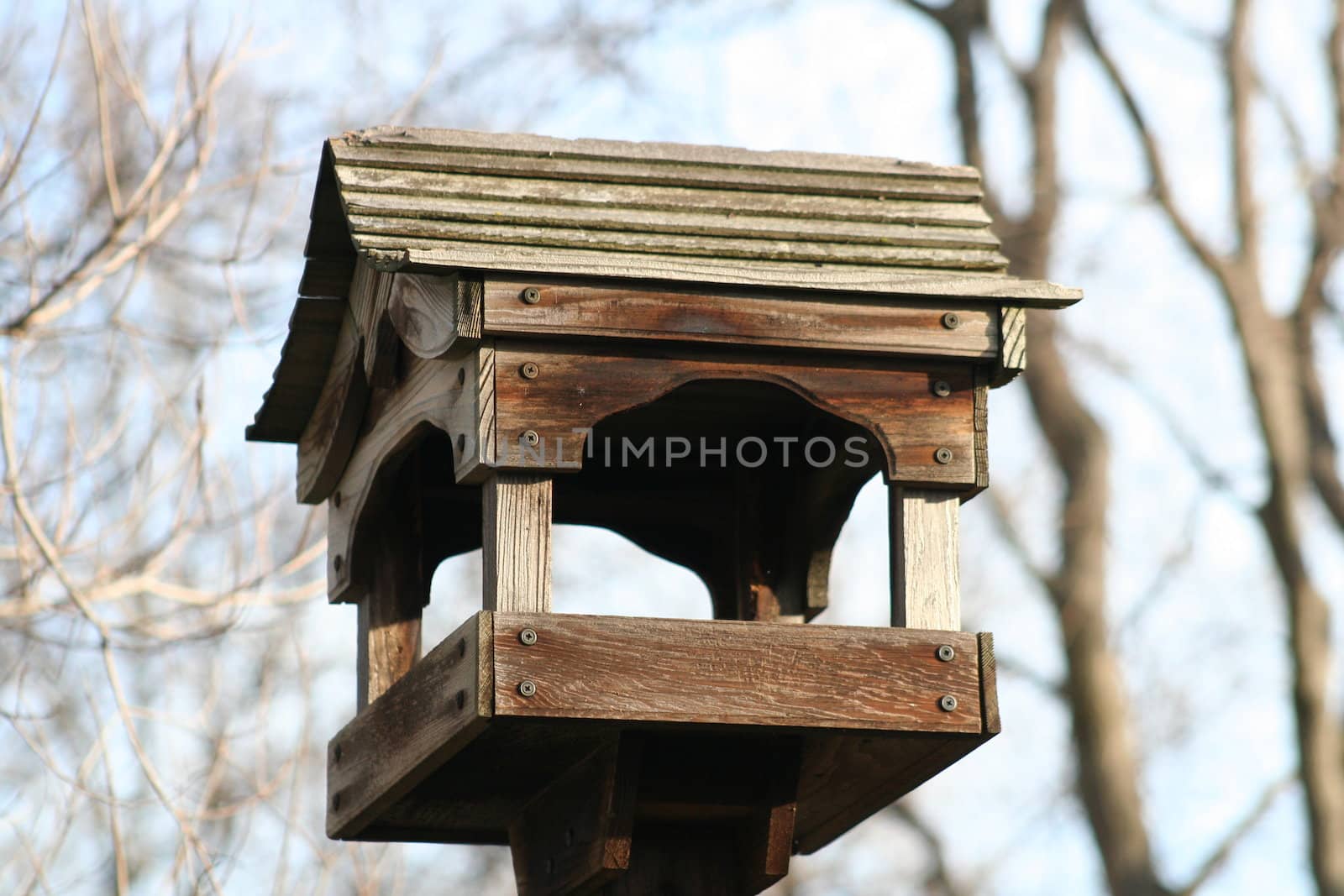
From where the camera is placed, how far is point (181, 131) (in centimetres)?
461

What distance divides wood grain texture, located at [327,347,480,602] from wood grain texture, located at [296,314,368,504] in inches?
0.8

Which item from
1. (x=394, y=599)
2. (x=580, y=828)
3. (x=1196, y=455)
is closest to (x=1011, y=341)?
(x=580, y=828)

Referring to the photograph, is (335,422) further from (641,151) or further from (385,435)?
(641,151)

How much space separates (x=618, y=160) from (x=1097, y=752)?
6.23 metres

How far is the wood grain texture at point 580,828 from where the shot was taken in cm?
296

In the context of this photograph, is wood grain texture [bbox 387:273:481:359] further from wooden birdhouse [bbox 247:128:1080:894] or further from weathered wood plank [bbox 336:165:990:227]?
weathered wood plank [bbox 336:165:990:227]

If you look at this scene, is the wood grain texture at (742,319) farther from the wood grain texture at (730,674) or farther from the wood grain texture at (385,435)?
the wood grain texture at (730,674)

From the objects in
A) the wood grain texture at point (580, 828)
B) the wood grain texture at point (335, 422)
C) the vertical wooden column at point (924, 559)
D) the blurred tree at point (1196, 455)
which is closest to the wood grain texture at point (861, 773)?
the vertical wooden column at point (924, 559)

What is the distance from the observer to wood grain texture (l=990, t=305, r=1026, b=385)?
308 cm

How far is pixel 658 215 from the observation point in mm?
3227

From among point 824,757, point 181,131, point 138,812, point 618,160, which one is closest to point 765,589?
point 824,757

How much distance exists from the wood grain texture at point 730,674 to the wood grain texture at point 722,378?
0.29 m

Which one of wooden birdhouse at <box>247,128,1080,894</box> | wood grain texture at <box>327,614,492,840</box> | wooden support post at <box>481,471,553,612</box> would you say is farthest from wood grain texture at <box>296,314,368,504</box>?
wooden support post at <box>481,471,553,612</box>

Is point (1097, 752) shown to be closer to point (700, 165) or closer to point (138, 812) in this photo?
point (138, 812)
